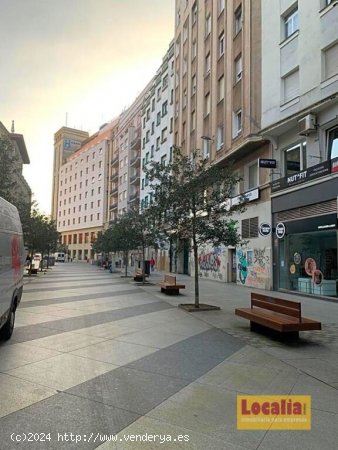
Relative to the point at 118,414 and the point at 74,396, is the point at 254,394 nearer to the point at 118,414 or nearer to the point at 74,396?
the point at 118,414

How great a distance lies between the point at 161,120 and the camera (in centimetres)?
4941

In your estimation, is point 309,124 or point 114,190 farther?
point 114,190

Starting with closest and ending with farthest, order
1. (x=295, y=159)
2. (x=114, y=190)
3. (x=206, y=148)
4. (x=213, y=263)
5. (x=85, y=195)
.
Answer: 1. (x=295, y=159)
2. (x=213, y=263)
3. (x=206, y=148)
4. (x=114, y=190)
5. (x=85, y=195)

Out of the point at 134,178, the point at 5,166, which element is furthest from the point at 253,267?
the point at 134,178

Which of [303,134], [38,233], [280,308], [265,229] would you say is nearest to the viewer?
[280,308]

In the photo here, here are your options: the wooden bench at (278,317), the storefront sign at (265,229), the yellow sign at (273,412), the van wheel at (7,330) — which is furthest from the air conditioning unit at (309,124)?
the yellow sign at (273,412)

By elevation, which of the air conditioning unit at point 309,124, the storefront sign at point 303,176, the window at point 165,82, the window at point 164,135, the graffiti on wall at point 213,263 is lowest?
the graffiti on wall at point 213,263

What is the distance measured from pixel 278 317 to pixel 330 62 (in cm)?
1228

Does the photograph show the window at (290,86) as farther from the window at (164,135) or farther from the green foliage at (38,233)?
the window at (164,135)

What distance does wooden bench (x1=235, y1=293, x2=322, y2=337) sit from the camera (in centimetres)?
798

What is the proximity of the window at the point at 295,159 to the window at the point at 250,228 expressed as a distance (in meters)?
3.63

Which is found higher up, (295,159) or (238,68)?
(238,68)

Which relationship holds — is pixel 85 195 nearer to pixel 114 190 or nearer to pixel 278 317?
pixel 114 190

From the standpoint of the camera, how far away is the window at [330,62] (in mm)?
16453
